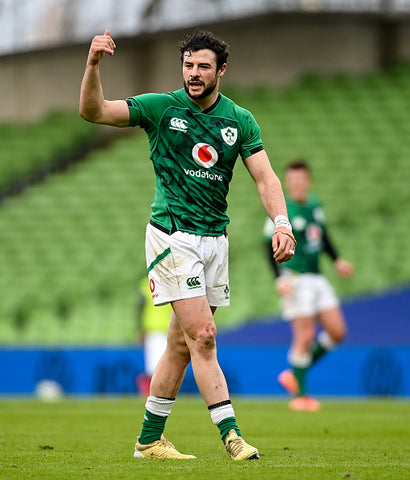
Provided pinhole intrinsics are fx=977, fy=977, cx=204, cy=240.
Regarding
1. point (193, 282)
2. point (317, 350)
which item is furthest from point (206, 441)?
point (317, 350)

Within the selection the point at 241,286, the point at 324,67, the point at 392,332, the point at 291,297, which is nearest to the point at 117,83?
the point at 324,67

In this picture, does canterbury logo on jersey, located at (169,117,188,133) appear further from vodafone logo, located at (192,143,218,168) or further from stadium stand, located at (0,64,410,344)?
stadium stand, located at (0,64,410,344)

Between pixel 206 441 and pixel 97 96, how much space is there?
252 centimetres

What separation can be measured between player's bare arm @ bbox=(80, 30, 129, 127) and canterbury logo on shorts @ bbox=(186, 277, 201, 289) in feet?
2.71

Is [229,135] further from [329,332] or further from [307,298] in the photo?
[329,332]

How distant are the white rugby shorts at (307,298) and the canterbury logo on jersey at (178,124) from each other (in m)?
4.63

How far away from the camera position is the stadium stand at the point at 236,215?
48.5ft

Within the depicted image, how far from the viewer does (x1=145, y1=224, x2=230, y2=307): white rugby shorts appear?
15.8ft

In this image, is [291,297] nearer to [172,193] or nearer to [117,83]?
[172,193]

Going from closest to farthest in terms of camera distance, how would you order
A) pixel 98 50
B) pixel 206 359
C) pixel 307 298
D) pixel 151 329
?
pixel 98 50 < pixel 206 359 < pixel 307 298 < pixel 151 329

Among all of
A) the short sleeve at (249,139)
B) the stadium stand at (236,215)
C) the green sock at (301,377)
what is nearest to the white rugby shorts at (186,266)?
the short sleeve at (249,139)

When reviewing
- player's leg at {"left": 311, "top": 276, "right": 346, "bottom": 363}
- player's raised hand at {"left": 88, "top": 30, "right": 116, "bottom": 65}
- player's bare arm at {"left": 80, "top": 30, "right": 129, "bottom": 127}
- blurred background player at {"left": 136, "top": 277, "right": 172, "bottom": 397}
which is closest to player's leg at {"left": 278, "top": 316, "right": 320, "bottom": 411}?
player's leg at {"left": 311, "top": 276, "right": 346, "bottom": 363}

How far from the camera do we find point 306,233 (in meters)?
9.46

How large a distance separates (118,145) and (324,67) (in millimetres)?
4852
